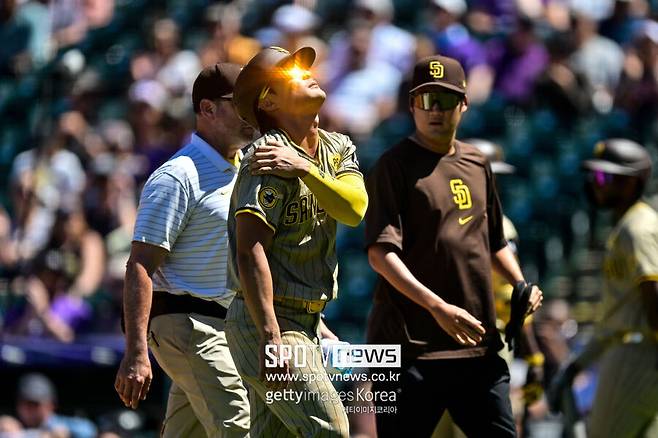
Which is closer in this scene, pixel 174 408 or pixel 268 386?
pixel 268 386

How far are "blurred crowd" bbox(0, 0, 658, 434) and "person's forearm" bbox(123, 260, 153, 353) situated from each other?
16.4ft

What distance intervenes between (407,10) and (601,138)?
262 centimetres

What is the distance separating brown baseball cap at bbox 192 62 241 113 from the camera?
644 centimetres

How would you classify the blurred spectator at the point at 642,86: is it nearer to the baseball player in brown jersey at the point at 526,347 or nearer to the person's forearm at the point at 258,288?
the baseball player in brown jersey at the point at 526,347

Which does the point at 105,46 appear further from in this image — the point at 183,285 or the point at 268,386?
the point at 268,386

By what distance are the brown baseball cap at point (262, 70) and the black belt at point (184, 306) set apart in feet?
3.36

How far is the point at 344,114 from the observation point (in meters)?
12.4

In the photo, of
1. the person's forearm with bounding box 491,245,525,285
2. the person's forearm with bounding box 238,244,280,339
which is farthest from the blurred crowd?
the person's forearm with bounding box 238,244,280,339

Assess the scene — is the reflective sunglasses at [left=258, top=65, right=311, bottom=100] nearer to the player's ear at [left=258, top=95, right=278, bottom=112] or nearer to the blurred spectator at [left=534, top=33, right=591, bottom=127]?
the player's ear at [left=258, top=95, right=278, bottom=112]

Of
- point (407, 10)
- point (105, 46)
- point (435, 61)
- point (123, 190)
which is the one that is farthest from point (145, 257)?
point (105, 46)

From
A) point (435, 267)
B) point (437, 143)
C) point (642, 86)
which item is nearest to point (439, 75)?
point (437, 143)

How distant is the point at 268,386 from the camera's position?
525 cm

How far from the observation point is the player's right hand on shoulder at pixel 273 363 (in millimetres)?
5137

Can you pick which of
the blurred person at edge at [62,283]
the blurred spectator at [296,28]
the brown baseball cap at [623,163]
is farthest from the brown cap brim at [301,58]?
the blurred spectator at [296,28]
